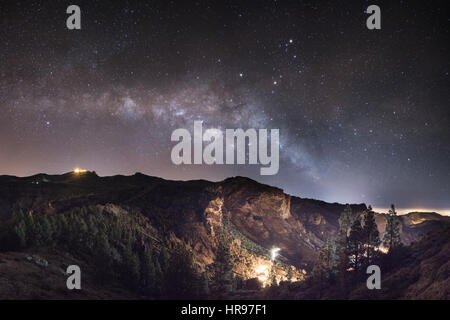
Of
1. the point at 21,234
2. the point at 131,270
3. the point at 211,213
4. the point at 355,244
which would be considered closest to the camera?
the point at 21,234

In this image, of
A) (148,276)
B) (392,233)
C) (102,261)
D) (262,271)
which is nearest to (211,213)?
(262,271)

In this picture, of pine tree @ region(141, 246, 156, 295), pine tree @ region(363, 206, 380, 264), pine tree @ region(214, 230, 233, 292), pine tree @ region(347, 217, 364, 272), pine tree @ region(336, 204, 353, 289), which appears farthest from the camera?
pine tree @ region(214, 230, 233, 292)

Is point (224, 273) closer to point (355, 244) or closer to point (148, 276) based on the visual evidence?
point (148, 276)

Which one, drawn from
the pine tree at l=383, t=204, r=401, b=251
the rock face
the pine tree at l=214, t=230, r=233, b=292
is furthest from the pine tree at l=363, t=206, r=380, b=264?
the pine tree at l=214, t=230, r=233, b=292

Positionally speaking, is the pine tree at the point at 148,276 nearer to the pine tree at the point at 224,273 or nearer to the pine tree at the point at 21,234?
the pine tree at the point at 224,273

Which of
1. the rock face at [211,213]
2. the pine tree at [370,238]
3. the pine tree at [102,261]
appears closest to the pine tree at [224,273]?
the rock face at [211,213]

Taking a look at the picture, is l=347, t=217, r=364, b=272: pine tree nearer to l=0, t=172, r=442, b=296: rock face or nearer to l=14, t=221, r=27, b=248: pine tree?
l=0, t=172, r=442, b=296: rock face
